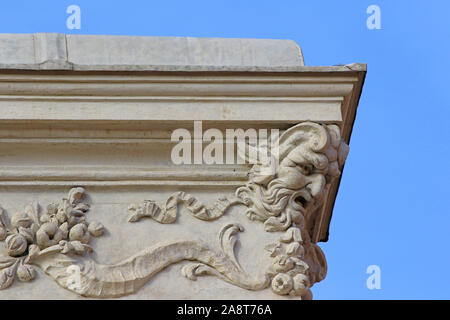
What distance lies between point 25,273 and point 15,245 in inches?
6.8

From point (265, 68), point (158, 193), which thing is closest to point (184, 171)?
point (158, 193)

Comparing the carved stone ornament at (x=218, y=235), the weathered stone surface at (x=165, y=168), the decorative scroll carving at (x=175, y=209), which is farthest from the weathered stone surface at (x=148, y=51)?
the decorative scroll carving at (x=175, y=209)

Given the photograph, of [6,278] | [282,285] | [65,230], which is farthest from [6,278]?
[282,285]

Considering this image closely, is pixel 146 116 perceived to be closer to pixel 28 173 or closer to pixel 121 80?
pixel 121 80

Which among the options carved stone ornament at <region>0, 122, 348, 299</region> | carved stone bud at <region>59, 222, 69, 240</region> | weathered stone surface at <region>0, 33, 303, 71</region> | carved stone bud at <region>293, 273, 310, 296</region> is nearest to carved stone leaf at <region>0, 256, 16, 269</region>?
carved stone ornament at <region>0, 122, 348, 299</region>

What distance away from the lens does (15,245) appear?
737 cm

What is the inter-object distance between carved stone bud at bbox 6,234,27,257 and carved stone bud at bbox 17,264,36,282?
9cm

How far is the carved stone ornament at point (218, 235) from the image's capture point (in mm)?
7363

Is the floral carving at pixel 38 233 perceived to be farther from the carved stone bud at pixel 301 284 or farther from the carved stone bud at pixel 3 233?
the carved stone bud at pixel 301 284

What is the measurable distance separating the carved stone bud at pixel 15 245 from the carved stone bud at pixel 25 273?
0.09 m

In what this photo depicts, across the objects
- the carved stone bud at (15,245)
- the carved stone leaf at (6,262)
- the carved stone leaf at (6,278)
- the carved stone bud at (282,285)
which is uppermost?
the carved stone bud at (15,245)

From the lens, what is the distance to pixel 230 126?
7816 millimetres

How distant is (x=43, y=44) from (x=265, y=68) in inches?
51.9

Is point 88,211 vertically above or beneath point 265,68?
beneath
